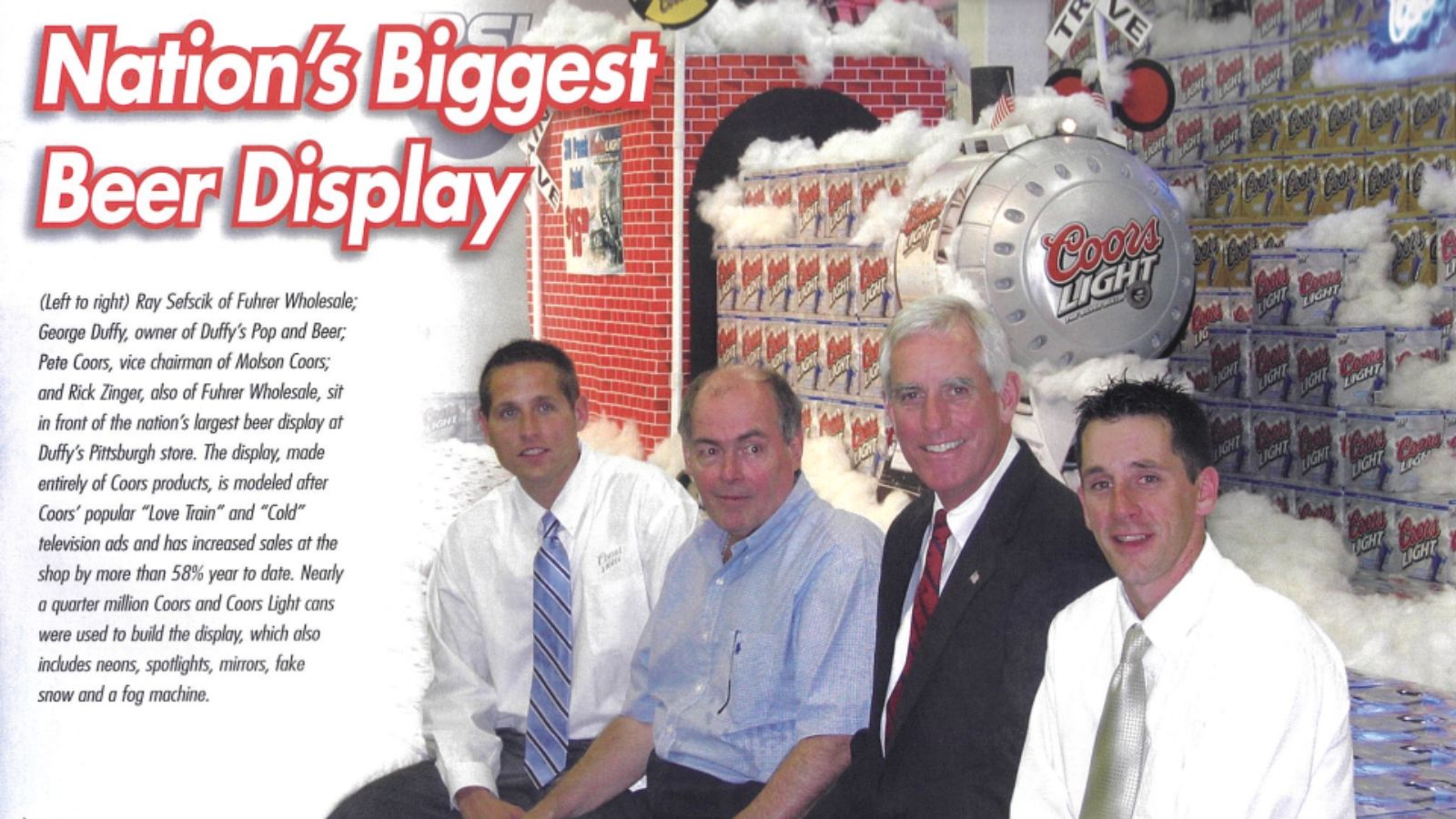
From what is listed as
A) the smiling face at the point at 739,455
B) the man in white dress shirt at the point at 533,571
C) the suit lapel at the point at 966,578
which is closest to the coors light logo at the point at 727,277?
the man in white dress shirt at the point at 533,571

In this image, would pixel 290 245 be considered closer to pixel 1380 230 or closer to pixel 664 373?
pixel 664 373

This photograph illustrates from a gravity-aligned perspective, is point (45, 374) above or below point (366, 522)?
above

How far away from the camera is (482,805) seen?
9.50 ft

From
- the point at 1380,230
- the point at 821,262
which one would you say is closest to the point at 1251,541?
the point at 1380,230

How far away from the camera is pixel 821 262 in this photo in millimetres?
5008

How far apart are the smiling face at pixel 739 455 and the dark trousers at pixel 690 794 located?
409mm

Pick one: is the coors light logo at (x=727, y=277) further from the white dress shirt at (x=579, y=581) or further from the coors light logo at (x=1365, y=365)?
the white dress shirt at (x=579, y=581)

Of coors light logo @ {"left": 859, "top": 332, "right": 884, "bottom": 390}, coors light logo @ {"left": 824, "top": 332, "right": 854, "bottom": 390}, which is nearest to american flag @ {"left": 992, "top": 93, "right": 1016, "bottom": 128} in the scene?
coors light logo @ {"left": 859, "top": 332, "right": 884, "bottom": 390}

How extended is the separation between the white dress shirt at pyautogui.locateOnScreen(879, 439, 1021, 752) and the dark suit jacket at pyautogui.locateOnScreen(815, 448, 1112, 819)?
0.15 ft

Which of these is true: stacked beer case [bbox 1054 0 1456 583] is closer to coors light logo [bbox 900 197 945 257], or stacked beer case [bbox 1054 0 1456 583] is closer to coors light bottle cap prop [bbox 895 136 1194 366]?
coors light bottle cap prop [bbox 895 136 1194 366]

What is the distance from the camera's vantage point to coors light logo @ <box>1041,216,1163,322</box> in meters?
4.01

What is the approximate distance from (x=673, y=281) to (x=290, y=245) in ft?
6.43

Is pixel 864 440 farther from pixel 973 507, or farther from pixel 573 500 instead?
pixel 973 507

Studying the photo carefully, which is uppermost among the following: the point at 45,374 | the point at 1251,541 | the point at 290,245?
the point at 290,245
